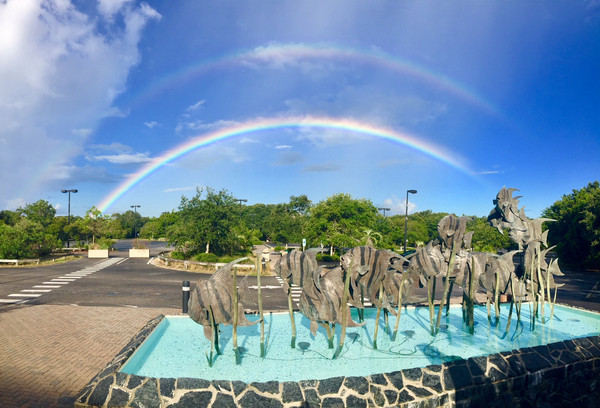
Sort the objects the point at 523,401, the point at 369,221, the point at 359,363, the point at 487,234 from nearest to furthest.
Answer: the point at 523,401 < the point at 359,363 < the point at 369,221 < the point at 487,234

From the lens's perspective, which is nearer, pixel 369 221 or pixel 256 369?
pixel 256 369

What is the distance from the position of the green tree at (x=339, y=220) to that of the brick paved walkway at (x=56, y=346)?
1961 centimetres

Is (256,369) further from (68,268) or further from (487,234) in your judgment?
(487,234)

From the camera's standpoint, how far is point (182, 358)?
7367 millimetres

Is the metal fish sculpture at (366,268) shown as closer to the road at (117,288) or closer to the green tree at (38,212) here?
the road at (117,288)

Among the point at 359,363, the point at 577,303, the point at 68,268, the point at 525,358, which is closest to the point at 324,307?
the point at 359,363

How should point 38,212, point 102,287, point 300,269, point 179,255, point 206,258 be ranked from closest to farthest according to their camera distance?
1. point 300,269
2. point 102,287
3. point 206,258
4. point 179,255
5. point 38,212

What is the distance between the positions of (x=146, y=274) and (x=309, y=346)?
1974cm

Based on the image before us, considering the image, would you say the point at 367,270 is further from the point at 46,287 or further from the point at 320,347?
the point at 46,287

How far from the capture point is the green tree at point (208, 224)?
29.5 m

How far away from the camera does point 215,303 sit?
648 cm

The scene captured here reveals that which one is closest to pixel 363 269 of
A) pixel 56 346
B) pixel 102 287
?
pixel 56 346

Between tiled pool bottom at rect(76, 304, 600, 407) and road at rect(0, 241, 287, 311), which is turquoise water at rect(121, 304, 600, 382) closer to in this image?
tiled pool bottom at rect(76, 304, 600, 407)

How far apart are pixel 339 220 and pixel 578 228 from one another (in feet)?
76.5
